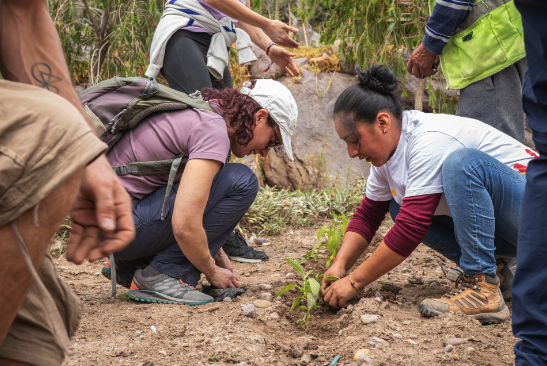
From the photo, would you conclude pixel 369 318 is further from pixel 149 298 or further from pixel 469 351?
pixel 149 298

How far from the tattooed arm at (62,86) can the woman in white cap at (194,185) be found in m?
1.10

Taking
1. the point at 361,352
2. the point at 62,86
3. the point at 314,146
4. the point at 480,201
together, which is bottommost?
the point at 314,146

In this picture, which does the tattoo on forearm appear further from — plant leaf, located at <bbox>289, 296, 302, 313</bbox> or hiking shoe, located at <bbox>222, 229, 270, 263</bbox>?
hiking shoe, located at <bbox>222, 229, 270, 263</bbox>

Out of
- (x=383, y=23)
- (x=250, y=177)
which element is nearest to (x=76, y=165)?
(x=250, y=177)

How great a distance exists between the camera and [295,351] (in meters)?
1.93

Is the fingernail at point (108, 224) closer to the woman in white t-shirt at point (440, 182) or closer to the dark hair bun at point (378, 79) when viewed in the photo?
the woman in white t-shirt at point (440, 182)

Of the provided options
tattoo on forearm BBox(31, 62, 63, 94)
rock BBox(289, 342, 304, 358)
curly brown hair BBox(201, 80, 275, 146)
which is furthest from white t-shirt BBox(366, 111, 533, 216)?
tattoo on forearm BBox(31, 62, 63, 94)

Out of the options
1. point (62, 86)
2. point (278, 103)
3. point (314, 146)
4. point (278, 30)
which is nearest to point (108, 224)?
point (62, 86)

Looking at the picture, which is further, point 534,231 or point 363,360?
point 363,360

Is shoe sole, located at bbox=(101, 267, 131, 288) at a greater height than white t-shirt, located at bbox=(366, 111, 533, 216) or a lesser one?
lesser

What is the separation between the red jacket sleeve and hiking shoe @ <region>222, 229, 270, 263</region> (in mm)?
1033

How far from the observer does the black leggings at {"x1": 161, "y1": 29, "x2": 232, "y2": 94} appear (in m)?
3.10

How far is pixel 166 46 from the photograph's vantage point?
3.14m

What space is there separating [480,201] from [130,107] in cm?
167
